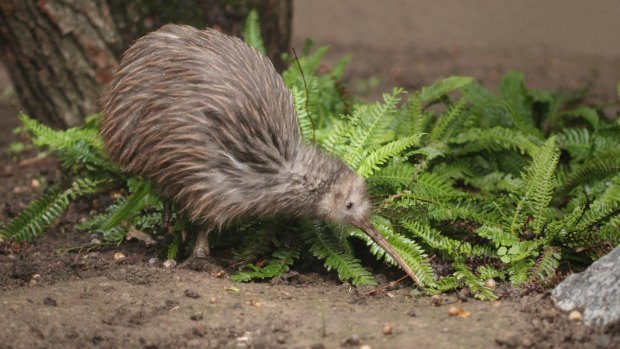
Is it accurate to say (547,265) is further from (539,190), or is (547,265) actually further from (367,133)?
(367,133)

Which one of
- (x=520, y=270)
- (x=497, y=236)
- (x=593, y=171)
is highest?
(x=593, y=171)

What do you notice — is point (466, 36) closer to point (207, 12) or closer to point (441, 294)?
point (207, 12)

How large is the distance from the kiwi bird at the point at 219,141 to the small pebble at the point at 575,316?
1106 mm

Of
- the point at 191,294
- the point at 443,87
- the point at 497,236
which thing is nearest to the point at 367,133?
the point at 443,87

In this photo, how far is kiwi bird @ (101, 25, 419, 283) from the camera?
17.5 ft

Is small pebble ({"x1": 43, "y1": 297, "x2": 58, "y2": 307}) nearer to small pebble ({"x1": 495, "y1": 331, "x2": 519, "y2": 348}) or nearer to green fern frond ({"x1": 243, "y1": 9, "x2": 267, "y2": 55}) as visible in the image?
small pebble ({"x1": 495, "y1": 331, "x2": 519, "y2": 348})

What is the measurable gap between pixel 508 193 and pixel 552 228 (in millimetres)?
784

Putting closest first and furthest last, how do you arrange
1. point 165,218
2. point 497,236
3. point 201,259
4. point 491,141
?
1. point 497,236
2. point 201,259
3. point 165,218
4. point 491,141

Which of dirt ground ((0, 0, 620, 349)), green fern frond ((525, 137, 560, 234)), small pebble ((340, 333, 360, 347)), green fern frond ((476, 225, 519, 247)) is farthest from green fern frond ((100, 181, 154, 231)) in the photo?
green fern frond ((525, 137, 560, 234))

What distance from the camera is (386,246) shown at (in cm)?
556

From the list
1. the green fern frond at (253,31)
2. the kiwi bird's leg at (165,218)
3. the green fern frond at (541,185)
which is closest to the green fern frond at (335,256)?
the kiwi bird's leg at (165,218)

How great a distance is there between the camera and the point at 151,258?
19.4ft

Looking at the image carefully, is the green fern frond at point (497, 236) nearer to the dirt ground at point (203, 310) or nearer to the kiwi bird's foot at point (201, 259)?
the dirt ground at point (203, 310)

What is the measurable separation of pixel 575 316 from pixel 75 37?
4800 millimetres
